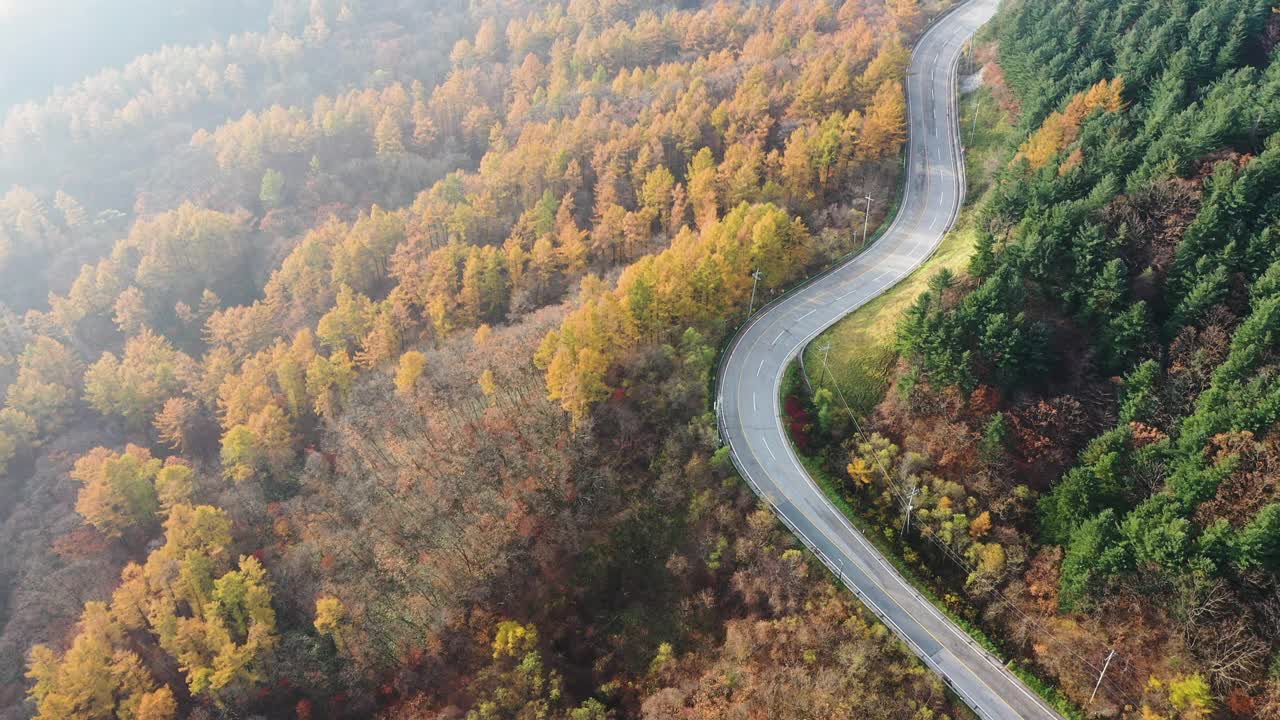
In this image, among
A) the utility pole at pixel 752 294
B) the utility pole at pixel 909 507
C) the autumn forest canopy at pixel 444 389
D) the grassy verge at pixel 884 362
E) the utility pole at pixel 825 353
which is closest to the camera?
the grassy verge at pixel 884 362

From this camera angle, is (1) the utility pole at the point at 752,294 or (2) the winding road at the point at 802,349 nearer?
(2) the winding road at the point at 802,349

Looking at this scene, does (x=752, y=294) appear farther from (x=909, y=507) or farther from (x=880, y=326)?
(x=909, y=507)

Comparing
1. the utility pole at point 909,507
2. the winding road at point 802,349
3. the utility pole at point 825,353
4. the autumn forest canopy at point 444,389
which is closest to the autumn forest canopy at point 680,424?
the autumn forest canopy at point 444,389

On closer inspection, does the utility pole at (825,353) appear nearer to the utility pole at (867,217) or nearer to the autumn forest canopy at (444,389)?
the autumn forest canopy at (444,389)

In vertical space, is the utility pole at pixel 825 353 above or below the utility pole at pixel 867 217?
below

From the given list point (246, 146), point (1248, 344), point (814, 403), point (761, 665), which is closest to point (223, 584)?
point (761, 665)

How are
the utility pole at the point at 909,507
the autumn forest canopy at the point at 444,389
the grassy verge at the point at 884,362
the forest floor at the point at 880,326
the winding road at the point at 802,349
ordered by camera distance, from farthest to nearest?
the forest floor at the point at 880,326, the autumn forest canopy at the point at 444,389, the utility pole at the point at 909,507, the grassy verge at the point at 884,362, the winding road at the point at 802,349

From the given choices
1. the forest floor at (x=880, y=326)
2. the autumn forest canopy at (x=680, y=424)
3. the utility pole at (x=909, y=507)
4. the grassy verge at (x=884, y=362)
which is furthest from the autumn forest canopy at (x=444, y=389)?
the forest floor at (x=880, y=326)

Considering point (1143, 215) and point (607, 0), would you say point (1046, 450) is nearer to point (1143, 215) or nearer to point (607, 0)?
point (1143, 215)

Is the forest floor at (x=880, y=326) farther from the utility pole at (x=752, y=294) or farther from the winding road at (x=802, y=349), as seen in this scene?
the utility pole at (x=752, y=294)
